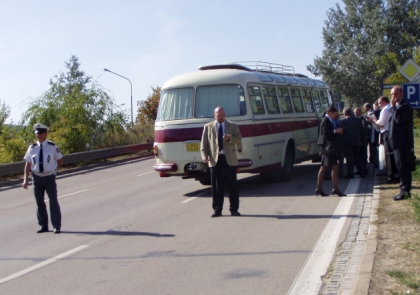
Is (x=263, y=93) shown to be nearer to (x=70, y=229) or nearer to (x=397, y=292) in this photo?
(x=70, y=229)

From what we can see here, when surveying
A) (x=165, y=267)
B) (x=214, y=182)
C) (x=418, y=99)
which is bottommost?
(x=165, y=267)

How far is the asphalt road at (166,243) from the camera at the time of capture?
6.49 m

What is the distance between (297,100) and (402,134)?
6837 millimetres

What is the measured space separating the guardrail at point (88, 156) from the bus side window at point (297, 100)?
11.0 metres

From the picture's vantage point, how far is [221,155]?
10.4 metres

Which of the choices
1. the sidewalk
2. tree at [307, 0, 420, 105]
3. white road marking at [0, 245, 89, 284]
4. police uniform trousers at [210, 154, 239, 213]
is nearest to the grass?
the sidewalk

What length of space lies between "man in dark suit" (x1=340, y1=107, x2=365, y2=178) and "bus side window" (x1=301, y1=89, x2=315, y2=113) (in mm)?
2797

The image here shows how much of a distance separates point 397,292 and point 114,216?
7.01 meters

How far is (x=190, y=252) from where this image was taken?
7.83 meters

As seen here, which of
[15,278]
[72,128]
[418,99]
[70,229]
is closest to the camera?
[15,278]

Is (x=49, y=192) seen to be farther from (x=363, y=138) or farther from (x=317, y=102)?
(x=317, y=102)

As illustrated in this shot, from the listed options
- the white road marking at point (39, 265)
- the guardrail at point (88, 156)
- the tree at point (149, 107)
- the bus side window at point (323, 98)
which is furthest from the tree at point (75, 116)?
the tree at point (149, 107)

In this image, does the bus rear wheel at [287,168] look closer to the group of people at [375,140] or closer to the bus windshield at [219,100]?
the group of people at [375,140]

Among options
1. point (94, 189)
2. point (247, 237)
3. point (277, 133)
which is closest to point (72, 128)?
point (94, 189)
